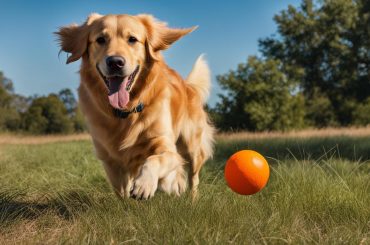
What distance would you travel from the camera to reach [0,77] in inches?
2156

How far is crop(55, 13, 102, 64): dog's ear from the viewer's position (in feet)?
14.0

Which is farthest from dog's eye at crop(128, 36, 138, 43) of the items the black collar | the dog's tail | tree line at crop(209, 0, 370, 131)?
tree line at crop(209, 0, 370, 131)

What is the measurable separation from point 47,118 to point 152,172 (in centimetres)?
4313

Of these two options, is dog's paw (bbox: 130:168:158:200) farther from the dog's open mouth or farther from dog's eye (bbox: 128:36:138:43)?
dog's eye (bbox: 128:36:138:43)

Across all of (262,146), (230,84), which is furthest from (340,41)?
(262,146)

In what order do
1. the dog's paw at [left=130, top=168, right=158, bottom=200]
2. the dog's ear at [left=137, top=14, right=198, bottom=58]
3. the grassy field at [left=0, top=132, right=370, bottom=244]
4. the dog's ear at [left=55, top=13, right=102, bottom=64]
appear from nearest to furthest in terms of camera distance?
the grassy field at [left=0, top=132, right=370, bottom=244] → the dog's paw at [left=130, top=168, right=158, bottom=200] → the dog's ear at [left=55, top=13, right=102, bottom=64] → the dog's ear at [left=137, top=14, right=198, bottom=58]

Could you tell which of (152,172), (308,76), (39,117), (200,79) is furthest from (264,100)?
(152,172)

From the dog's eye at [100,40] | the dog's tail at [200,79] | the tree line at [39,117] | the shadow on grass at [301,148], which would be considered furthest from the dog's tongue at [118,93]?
the tree line at [39,117]

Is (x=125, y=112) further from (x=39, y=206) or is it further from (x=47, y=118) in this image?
(x=47, y=118)

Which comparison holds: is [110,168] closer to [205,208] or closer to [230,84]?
[205,208]

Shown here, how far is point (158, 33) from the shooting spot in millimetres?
4469

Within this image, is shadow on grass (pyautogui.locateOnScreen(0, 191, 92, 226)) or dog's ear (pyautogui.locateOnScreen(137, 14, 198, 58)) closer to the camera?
shadow on grass (pyautogui.locateOnScreen(0, 191, 92, 226))

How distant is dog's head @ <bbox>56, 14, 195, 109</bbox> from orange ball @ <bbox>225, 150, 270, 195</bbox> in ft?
3.54

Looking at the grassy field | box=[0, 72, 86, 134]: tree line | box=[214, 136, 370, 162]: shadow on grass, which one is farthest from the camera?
box=[0, 72, 86, 134]: tree line
